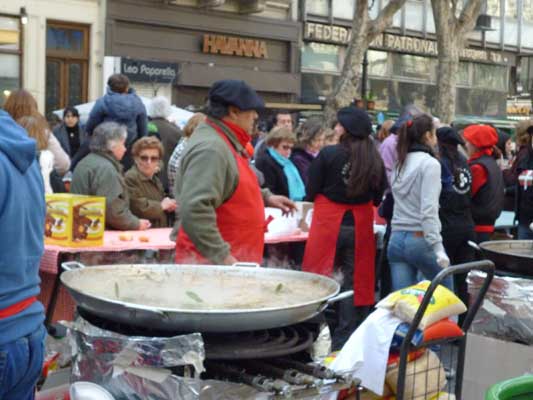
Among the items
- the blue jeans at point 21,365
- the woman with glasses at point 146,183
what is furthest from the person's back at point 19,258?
the woman with glasses at point 146,183

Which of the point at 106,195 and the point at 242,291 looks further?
the point at 106,195

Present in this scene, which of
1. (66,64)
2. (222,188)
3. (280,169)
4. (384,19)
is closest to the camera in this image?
(222,188)

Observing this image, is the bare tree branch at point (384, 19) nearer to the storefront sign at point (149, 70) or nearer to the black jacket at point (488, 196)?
the storefront sign at point (149, 70)

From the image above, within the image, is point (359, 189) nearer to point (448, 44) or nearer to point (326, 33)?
point (448, 44)

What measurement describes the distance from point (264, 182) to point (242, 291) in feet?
17.2

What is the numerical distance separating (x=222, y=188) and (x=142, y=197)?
12.1 ft

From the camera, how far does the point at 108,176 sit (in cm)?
724

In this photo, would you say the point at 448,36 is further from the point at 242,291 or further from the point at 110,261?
the point at 242,291

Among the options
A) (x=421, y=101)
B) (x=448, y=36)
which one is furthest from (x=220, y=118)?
(x=421, y=101)

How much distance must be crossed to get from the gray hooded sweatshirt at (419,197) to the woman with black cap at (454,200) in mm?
449

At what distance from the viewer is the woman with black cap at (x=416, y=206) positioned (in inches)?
269

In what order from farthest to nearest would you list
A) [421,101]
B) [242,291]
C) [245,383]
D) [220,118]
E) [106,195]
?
[421,101]
[106,195]
[220,118]
[242,291]
[245,383]

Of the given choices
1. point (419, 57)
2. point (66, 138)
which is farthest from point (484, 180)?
point (419, 57)

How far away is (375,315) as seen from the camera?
4.07m
